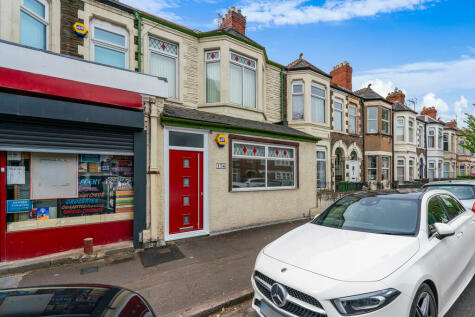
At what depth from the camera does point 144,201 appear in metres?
5.52

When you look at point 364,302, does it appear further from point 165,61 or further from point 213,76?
point 165,61

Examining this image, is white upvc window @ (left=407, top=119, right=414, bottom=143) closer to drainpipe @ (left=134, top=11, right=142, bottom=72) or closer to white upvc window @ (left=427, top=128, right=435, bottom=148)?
white upvc window @ (left=427, top=128, right=435, bottom=148)

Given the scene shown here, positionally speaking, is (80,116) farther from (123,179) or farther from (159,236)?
(159,236)

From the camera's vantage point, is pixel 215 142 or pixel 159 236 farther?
pixel 215 142

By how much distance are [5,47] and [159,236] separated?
15.7 feet

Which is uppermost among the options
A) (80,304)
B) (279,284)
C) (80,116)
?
(80,116)

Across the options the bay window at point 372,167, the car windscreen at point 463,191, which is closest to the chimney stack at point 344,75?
the bay window at point 372,167

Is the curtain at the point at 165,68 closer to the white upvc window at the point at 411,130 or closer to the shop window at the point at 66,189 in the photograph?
the shop window at the point at 66,189

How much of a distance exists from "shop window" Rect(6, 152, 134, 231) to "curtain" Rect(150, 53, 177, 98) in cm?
389

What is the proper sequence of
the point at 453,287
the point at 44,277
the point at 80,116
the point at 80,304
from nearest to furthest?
the point at 80,304 < the point at 453,287 < the point at 44,277 < the point at 80,116

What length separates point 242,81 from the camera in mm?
9539

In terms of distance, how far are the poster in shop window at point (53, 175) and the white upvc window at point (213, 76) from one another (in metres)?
5.30

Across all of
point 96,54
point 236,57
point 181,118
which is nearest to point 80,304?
point 181,118

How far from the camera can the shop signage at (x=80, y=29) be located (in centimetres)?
666
